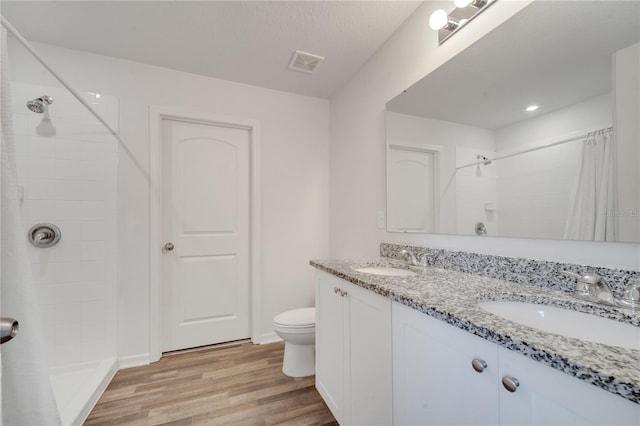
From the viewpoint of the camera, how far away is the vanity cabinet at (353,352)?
3.26ft

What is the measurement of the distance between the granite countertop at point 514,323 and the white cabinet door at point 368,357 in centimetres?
8

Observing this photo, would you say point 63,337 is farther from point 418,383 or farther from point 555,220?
point 555,220

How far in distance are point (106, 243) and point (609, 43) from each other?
111 inches

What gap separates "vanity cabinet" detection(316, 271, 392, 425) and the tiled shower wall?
1.59 meters

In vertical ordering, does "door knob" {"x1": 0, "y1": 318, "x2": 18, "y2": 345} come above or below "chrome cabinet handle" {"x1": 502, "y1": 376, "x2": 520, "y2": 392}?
above

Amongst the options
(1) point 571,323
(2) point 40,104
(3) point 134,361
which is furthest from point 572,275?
(2) point 40,104

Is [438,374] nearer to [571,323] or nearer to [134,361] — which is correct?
[571,323]

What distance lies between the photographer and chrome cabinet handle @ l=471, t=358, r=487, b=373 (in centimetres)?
62

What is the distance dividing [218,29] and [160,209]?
54.0 inches

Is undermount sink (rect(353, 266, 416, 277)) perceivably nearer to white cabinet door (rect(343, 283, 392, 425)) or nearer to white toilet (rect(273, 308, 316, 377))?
white cabinet door (rect(343, 283, 392, 425))

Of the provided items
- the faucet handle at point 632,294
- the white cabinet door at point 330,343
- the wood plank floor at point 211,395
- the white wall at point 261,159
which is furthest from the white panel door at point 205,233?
the faucet handle at point 632,294

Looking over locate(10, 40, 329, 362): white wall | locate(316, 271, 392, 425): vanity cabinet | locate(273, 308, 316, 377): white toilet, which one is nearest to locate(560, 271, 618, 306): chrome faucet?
locate(316, 271, 392, 425): vanity cabinet

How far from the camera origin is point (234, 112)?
7.56 ft

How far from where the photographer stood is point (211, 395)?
1603 millimetres
